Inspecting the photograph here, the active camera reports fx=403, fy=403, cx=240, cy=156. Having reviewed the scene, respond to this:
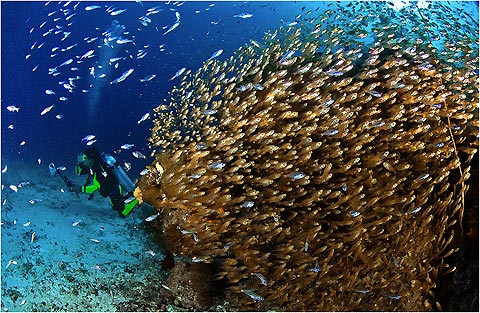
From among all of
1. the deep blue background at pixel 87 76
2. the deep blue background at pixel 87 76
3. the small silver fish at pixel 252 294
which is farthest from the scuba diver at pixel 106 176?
the deep blue background at pixel 87 76

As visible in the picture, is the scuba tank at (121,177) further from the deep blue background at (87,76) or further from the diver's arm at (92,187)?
the deep blue background at (87,76)

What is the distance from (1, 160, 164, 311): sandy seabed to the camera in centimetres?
513

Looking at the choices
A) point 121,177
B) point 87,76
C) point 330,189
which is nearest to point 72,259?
point 121,177

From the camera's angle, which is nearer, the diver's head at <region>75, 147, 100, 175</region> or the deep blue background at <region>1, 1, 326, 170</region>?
the diver's head at <region>75, 147, 100, 175</region>

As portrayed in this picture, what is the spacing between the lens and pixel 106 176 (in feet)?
26.2

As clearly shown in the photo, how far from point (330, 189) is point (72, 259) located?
384 centimetres

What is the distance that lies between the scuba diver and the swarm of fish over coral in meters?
2.77

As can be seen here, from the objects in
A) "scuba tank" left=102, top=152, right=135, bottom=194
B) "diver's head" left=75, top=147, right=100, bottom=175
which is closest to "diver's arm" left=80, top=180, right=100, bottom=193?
"diver's head" left=75, top=147, right=100, bottom=175

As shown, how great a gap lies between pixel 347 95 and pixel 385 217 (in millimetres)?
1630

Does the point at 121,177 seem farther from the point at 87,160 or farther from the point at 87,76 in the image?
the point at 87,76

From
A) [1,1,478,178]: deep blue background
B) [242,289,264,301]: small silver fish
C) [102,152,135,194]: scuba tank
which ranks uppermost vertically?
[242,289,264,301]: small silver fish

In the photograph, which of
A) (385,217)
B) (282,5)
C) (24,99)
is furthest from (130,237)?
(24,99)

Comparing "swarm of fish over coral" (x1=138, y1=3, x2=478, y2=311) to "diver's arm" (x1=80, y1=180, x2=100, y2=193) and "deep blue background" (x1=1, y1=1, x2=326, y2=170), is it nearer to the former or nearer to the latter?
"diver's arm" (x1=80, y1=180, x2=100, y2=193)

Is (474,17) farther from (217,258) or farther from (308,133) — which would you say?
(217,258)
